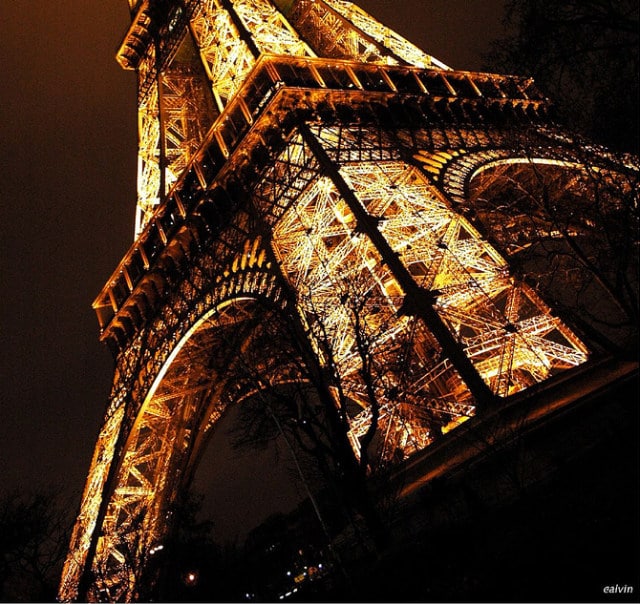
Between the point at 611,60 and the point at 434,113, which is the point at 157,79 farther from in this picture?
the point at 611,60

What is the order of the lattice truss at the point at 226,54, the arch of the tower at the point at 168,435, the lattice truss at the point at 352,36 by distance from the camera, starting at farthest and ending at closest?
the lattice truss at the point at 352,36, the lattice truss at the point at 226,54, the arch of the tower at the point at 168,435

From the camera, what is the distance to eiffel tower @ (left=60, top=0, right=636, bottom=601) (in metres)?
10.5

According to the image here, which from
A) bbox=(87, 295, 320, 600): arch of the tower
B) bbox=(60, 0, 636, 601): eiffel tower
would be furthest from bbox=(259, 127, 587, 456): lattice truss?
bbox=(87, 295, 320, 600): arch of the tower

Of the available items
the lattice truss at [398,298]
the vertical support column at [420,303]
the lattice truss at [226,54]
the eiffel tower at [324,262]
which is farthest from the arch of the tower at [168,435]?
the lattice truss at [226,54]

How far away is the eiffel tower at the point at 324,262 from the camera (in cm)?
1052

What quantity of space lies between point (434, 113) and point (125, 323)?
1534 cm

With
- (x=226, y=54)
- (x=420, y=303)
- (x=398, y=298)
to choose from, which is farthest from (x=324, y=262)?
(x=226, y=54)

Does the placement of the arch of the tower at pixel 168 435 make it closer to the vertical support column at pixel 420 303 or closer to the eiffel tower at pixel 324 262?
the eiffel tower at pixel 324 262

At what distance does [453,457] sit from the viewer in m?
9.35

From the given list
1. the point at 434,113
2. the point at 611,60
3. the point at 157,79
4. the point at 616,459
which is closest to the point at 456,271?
the point at 611,60

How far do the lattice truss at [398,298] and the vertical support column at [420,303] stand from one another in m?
0.24

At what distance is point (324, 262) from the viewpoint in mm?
12992

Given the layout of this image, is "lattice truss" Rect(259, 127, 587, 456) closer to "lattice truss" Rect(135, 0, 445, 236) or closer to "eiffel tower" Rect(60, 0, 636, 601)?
"eiffel tower" Rect(60, 0, 636, 601)

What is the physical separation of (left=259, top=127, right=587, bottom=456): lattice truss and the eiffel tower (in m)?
0.07
